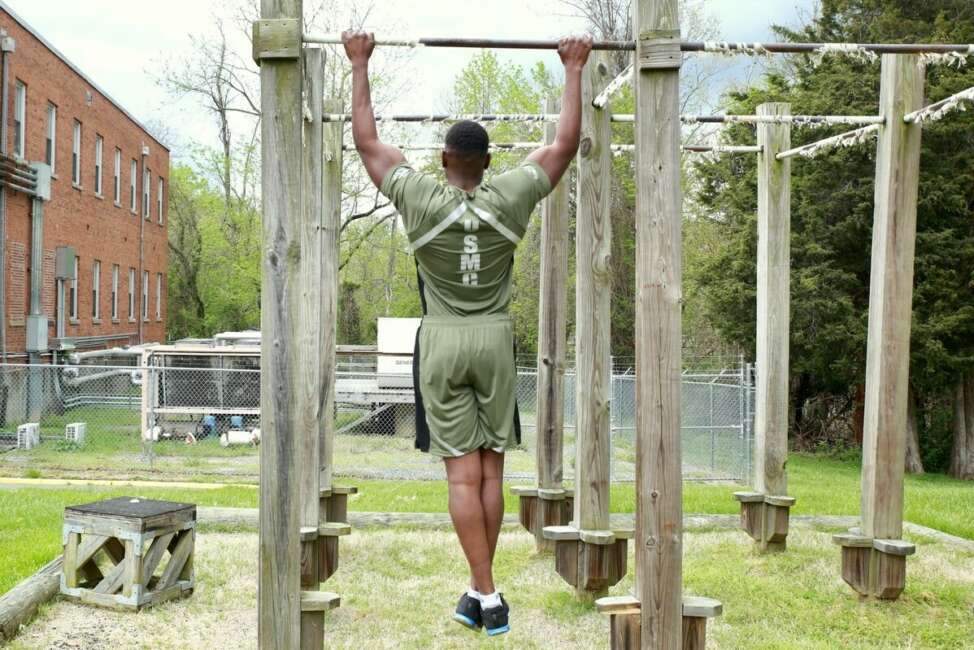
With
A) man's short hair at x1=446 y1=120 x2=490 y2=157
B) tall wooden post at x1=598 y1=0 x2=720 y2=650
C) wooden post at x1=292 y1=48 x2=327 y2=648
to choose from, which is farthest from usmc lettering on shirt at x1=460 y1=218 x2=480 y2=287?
wooden post at x1=292 y1=48 x2=327 y2=648

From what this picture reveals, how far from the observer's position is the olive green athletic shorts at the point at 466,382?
12.8 feet

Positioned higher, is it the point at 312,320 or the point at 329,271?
the point at 329,271

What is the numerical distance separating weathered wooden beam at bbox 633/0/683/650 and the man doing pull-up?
329mm

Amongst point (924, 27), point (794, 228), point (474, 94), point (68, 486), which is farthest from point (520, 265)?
point (68, 486)

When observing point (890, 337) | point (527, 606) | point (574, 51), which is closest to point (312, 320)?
point (527, 606)

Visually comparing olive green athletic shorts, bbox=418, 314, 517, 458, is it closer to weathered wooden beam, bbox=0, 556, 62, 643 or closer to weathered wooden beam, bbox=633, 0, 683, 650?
weathered wooden beam, bbox=633, 0, 683, 650

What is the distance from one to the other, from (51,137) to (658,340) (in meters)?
21.4

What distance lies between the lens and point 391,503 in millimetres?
10656

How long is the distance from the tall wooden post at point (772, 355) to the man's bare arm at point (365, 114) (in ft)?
13.5

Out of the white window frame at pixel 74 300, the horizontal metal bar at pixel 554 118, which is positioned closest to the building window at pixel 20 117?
the white window frame at pixel 74 300

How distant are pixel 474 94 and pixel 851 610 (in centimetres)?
2620

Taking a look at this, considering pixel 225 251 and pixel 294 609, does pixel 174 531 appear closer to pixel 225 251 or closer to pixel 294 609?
pixel 294 609

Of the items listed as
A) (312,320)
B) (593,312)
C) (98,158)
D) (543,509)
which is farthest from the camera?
(98,158)

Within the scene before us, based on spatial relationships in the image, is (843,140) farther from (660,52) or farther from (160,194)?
(160,194)
